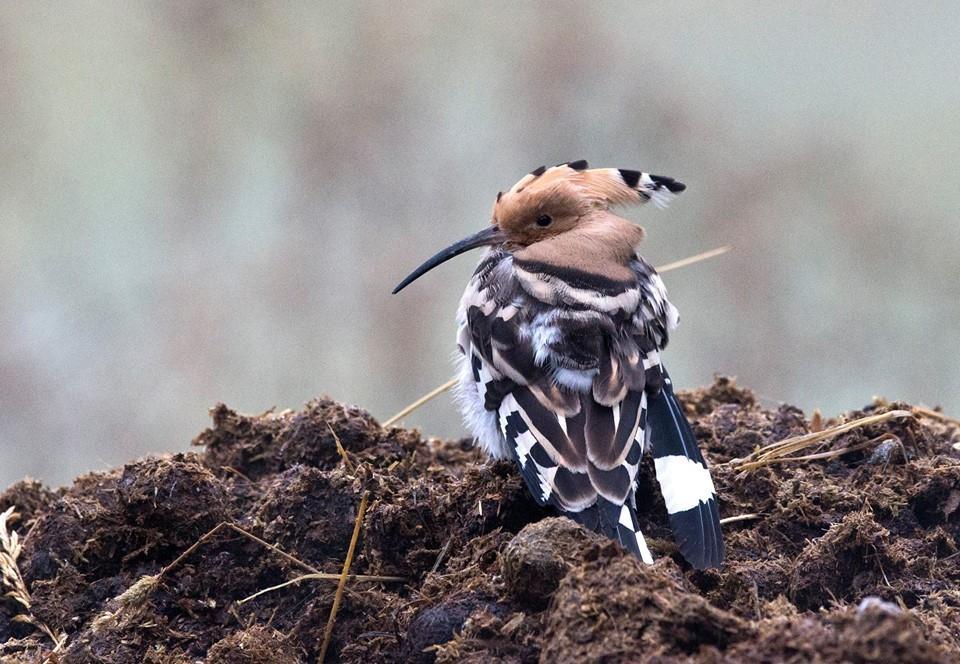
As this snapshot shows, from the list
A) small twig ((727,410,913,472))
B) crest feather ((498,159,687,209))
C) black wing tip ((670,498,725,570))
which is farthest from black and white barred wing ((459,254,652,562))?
crest feather ((498,159,687,209))

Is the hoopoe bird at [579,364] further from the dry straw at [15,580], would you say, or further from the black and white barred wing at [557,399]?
the dry straw at [15,580]

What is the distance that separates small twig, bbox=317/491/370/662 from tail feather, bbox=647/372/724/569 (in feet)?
2.34

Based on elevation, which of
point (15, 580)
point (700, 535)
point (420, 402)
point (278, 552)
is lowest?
point (700, 535)

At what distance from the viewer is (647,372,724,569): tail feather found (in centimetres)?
305

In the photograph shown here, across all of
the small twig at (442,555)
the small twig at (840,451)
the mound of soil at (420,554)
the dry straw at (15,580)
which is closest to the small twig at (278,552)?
the mound of soil at (420,554)

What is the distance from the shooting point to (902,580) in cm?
305

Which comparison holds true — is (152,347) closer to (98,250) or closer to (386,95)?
(98,250)

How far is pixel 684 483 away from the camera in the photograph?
3.35m

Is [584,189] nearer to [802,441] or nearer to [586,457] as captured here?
[802,441]

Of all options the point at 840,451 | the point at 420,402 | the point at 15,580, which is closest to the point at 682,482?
the point at 840,451

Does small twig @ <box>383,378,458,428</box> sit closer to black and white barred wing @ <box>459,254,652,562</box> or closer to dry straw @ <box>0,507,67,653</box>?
black and white barred wing @ <box>459,254,652,562</box>

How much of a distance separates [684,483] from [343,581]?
88 cm

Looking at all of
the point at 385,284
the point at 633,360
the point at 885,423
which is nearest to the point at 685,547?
the point at 633,360

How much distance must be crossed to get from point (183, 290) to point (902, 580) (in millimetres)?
4776
